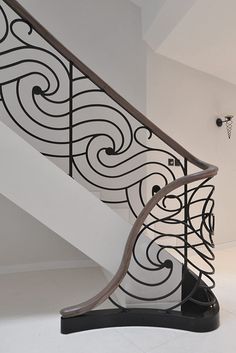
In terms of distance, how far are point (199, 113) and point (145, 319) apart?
110 inches

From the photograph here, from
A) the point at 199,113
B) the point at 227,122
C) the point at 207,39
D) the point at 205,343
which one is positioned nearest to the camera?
the point at 205,343

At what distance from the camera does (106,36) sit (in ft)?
10.6

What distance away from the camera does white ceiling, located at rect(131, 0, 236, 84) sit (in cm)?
271

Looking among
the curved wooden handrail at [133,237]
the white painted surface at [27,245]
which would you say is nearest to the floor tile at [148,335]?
the curved wooden handrail at [133,237]

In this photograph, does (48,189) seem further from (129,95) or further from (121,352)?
(129,95)

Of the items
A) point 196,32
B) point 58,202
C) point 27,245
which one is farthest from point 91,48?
point 27,245

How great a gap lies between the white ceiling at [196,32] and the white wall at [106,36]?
0.18 meters

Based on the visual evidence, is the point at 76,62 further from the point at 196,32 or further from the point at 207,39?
the point at 207,39

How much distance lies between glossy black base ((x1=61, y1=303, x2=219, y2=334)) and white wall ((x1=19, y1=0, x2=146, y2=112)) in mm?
2245

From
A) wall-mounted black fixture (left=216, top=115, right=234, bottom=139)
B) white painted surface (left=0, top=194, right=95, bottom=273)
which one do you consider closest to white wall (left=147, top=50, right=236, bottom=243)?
wall-mounted black fixture (left=216, top=115, right=234, bottom=139)

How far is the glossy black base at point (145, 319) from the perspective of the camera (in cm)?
175

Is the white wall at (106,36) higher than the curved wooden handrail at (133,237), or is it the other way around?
the white wall at (106,36)

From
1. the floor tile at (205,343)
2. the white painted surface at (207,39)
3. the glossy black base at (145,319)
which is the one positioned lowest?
the floor tile at (205,343)

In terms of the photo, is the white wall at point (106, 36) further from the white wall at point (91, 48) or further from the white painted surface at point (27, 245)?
the white painted surface at point (27, 245)
